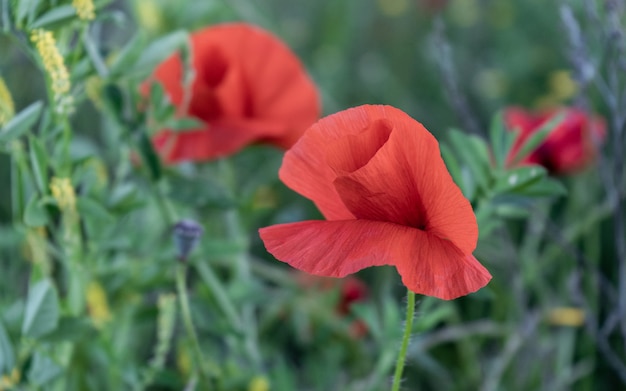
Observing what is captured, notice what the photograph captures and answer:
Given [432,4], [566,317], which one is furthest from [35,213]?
[432,4]

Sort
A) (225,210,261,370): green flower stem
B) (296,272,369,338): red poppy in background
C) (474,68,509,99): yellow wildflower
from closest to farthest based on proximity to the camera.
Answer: (225,210,261,370): green flower stem < (296,272,369,338): red poppy in background < (474,68,509,99): yellow wildflower

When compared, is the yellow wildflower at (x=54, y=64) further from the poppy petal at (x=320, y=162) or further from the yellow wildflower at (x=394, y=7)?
the yellow wildflower at (x=394, y=7)

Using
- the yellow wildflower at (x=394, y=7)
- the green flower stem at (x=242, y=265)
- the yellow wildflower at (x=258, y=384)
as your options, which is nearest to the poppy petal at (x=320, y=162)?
the yellow wildflower at (x=258, y=384)

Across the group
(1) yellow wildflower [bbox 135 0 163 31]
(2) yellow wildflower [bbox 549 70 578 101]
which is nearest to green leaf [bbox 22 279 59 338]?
(1) yellow wildflower [bbox 135 0 163 31]

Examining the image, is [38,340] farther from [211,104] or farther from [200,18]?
[200,18]

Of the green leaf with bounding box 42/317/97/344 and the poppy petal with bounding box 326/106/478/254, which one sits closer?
the poppy petal with bounding box 326/106/478/254

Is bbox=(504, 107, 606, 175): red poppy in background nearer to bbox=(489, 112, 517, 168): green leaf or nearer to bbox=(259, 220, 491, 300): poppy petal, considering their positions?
bbox=(489, 112, 517, 168): green leaf

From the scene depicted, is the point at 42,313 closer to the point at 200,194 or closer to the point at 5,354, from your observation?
the point at 5,354
